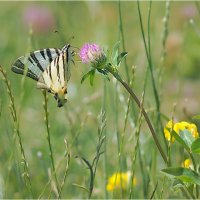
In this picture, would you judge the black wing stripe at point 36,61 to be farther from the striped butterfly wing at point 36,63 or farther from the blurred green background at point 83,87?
the blurred green background at point 83,87

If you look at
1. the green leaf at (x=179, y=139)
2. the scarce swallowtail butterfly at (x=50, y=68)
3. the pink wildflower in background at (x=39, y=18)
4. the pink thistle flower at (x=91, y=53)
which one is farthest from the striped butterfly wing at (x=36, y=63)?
the pink wildflower in background at (x=39, y=18)

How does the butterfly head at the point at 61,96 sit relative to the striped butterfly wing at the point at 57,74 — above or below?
below

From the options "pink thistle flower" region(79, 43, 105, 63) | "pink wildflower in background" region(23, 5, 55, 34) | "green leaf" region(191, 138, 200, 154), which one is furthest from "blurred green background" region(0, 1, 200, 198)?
"green leaf" region(191, 138, 200, 154)

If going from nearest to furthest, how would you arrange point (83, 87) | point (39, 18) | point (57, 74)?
point (57, 74) → point (83, 87) → point (39, 18)

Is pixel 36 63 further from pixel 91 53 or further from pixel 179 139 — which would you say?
pixel 179 139

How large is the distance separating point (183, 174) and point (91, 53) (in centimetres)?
30

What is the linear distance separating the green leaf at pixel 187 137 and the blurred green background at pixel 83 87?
1.12 feet

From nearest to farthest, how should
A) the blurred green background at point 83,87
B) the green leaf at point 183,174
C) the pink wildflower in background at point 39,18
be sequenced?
the green leaf at point 183,174
the blurred green background at point 83,87
the pink wildflower in background at point 39,18

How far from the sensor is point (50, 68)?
1338mm

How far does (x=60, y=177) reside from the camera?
212cm

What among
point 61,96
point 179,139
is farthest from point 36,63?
point 179,139

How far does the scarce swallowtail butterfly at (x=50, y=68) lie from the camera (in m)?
1.28

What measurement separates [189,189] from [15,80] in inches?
84.6

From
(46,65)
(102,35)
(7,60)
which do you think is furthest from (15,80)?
(46,65)
